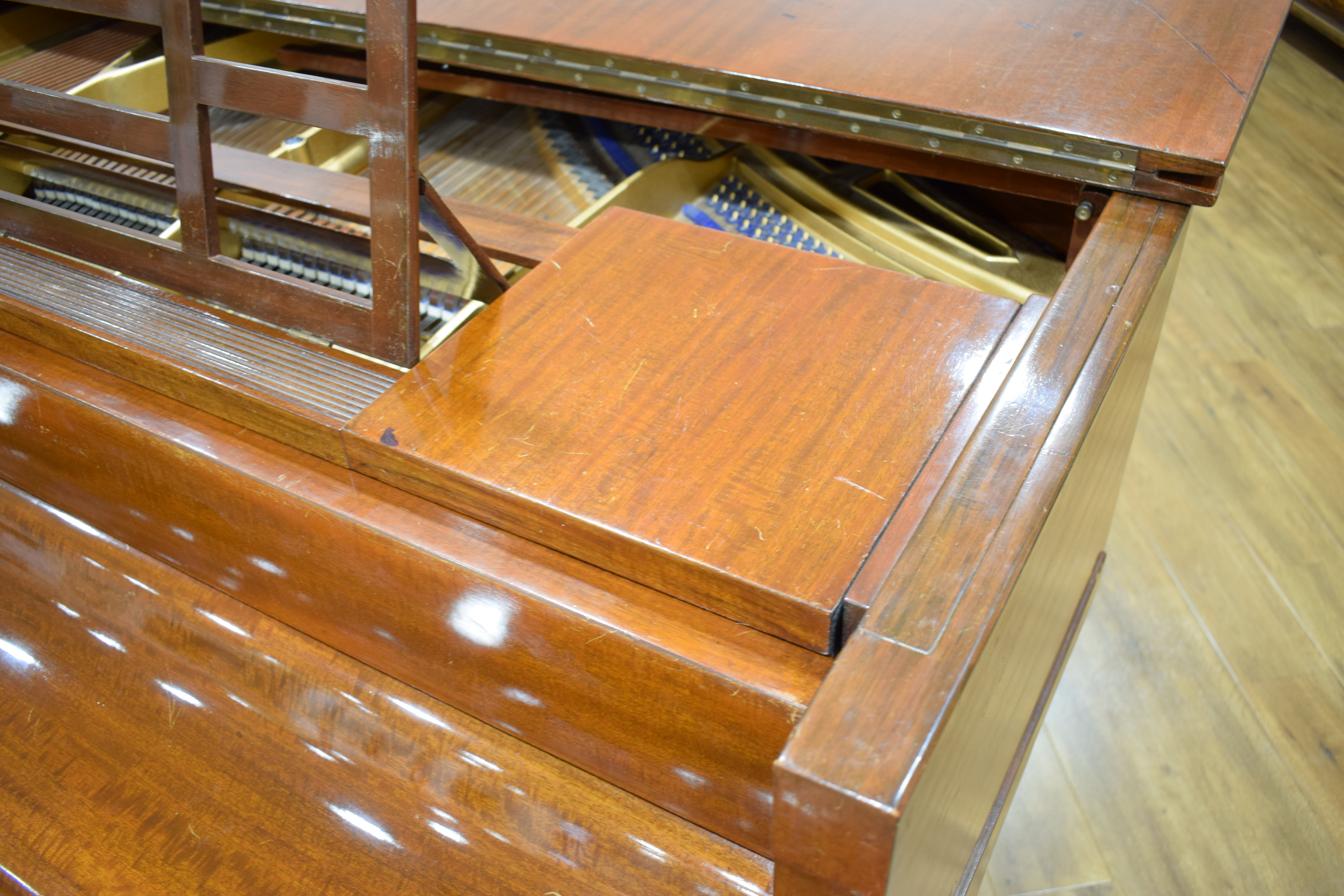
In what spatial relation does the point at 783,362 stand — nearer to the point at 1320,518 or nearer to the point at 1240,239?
the point at 1320,518

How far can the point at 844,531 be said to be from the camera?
81cm

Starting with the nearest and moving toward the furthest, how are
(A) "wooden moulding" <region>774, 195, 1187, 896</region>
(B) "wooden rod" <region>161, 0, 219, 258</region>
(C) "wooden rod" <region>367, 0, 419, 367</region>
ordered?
(A) "wooden moulding" <region>774, 195, 1187, 896</region>, (C) "wooden rod" <region>367, 0, 419, 367</region>, (B) "wooden rod" <region>161, 0, 219, 258</region>

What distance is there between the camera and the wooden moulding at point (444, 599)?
0.79m

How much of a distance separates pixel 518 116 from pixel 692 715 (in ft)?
4.36

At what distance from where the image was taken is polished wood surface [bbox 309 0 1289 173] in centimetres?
116

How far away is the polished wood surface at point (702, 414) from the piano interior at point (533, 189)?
0.19m

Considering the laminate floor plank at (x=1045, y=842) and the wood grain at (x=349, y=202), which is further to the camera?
the laminate floor plank at (x=1045, y=842)

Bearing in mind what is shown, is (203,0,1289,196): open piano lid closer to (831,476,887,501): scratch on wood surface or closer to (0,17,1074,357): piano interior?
(0,17,1074,357): piano interior

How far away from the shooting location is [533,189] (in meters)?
1.66

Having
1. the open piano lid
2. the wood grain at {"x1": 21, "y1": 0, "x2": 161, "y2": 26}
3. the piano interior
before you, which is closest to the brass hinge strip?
the open piano lid

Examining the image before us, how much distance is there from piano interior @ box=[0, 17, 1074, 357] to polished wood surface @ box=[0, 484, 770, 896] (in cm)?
39

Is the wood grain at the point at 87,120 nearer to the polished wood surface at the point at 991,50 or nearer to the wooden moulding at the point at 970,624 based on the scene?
A: the polished wood surface at the point at 991,50

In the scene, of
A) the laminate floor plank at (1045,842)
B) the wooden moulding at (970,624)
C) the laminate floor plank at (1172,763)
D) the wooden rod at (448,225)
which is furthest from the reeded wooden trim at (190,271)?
the laminate floor plank at (1172,763)

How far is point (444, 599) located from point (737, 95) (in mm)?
750
